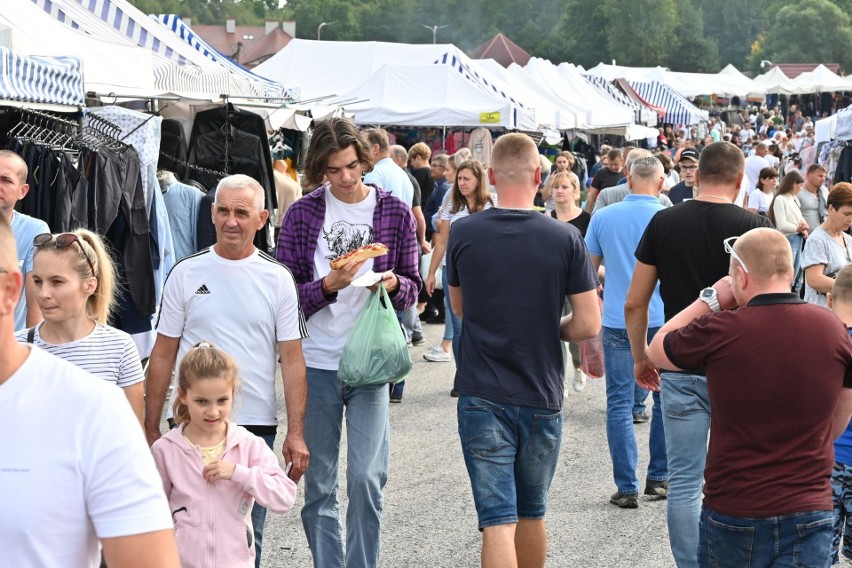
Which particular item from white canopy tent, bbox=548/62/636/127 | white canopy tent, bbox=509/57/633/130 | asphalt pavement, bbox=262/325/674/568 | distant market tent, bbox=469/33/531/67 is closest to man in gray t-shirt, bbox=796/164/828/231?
asphalt pavement, bbox=262/325/674/568

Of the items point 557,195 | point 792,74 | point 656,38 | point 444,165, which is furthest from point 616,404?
point 656,38

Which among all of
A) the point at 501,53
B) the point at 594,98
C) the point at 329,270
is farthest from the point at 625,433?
the point at 501,53

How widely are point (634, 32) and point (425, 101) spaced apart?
284ft

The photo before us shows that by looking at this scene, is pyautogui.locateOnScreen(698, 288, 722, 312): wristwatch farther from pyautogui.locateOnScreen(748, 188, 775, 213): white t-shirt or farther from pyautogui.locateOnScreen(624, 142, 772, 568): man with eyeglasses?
pyautogui.locateOnScreen(748, 188, 775, 213): white t-shirt

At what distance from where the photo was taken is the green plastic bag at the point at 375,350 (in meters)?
4.67

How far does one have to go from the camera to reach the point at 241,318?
4.40 metres

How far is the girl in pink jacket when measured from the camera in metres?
3.95

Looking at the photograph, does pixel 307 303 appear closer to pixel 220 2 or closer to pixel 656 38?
pixel 656 38

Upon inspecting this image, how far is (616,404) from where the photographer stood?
6.72 meters

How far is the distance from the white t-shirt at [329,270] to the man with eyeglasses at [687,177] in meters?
7.58

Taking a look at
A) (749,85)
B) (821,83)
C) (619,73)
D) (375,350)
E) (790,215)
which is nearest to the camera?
(375,350)

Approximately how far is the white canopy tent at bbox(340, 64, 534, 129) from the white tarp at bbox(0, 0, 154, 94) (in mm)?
10466

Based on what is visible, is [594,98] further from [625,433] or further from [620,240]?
[625,433]

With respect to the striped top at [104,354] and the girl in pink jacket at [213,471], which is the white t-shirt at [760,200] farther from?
the striped top at [104,354]
